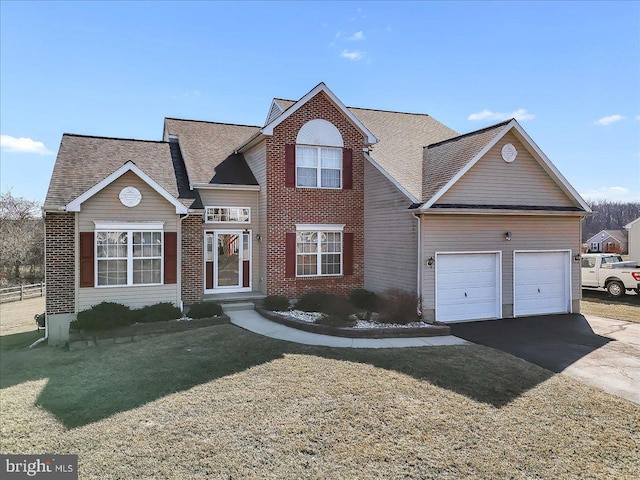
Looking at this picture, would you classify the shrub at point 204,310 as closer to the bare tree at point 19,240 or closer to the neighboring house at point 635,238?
the bare tree at point 19,240

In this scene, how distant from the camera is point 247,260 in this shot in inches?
627

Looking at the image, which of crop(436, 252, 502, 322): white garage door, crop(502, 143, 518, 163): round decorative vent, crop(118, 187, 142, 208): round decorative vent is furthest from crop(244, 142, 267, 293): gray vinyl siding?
crop(502, 143, 518, 163): round decorative vent

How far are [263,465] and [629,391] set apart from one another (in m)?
6.92

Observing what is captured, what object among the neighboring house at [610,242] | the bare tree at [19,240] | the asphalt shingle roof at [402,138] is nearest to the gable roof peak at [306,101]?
the asphalt shingle roof at [402,138]

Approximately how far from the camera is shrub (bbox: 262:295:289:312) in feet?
45.5

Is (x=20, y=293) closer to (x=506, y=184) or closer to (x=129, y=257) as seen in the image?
(x=129, y=257)

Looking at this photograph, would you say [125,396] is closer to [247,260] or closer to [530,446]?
[530,446]

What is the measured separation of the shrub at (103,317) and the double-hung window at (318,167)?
7302mm

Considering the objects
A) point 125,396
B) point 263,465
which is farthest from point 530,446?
point 125,396

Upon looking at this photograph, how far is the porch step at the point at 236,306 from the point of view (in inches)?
560

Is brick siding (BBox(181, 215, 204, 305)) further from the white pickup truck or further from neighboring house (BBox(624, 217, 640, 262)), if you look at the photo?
neighboring house (BBox(624, 217, 640, 262))

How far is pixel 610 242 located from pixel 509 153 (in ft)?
266

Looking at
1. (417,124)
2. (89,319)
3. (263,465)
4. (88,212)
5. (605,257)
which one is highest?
(417,124)

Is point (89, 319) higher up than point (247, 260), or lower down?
lower down
